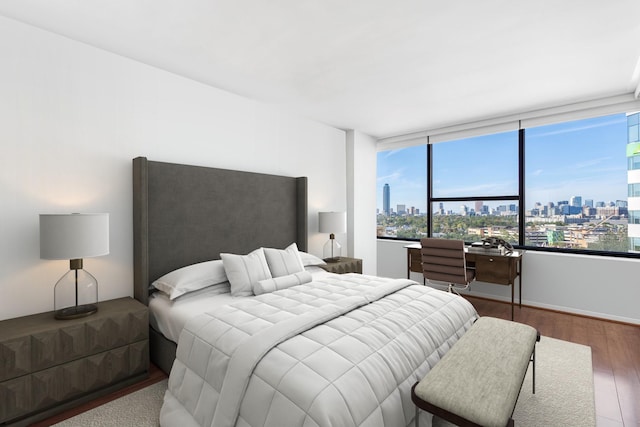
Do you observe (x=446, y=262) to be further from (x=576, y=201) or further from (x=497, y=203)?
(x=576, y=201)

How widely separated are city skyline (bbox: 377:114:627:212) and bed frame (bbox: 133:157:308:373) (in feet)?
7.80

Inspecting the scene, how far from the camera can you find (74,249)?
2002 millimetres

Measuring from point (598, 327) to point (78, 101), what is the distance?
17.6ft

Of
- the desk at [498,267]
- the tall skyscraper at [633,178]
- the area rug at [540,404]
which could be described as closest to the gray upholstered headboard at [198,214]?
the area rug at [540,404]

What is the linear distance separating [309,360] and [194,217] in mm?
1981

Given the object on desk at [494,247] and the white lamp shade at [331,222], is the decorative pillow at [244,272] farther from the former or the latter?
the object on desk at [494,247]

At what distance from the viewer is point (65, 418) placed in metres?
1.89

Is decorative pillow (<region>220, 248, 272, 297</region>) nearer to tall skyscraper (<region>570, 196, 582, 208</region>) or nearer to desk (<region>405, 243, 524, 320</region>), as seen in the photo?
desk (<region>405, 243, 524, 320</region>)

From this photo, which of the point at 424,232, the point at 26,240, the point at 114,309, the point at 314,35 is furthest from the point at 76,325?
the point at 424,232

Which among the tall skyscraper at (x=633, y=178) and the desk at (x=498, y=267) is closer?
the tall skyscraper at (x=633, y=178)

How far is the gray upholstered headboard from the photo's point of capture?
2.55m

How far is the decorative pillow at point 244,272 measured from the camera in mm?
2547

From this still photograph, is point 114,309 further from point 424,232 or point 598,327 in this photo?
point 598,327

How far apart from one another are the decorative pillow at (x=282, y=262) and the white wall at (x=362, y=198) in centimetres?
181
